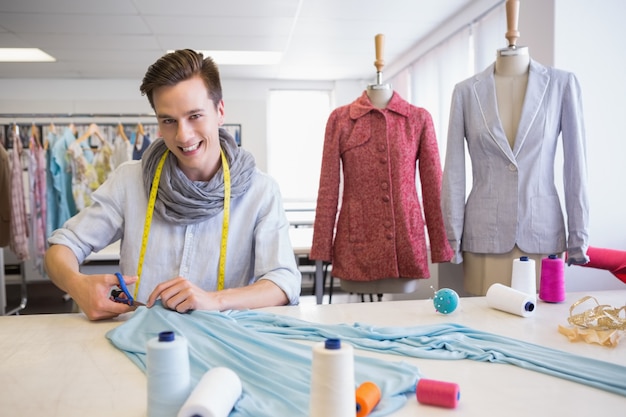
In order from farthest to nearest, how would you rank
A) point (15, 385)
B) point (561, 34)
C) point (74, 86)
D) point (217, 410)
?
point (74, 86)
point (561, 34)
point (15, 385)
point (217, 410)

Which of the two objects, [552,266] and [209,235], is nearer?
[552,266]

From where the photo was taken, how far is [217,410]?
2.75 ft

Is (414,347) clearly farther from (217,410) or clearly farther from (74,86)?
(74,86)

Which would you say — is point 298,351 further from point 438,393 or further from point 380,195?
point 380,195

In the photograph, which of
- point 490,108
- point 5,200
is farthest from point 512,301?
point 5,200

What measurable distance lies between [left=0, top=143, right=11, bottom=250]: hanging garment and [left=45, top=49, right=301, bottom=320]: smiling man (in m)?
3.61

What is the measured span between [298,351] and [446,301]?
0.55 metres

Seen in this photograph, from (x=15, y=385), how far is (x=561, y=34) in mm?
2924

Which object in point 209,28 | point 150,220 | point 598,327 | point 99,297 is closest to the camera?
point 598,327

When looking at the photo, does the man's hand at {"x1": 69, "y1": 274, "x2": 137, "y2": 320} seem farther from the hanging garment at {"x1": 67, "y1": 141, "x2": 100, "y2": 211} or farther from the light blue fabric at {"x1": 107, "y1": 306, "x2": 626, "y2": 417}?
the hanging garment at {"x1": 67, "y1": 141, "x2": 100, "y2": 211}

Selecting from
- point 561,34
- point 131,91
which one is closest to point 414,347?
point 561,34

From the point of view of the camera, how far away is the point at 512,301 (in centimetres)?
153

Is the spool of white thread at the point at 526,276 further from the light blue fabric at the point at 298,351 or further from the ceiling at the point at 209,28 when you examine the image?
the ceiling at the point at 209,28

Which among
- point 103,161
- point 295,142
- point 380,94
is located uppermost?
point 295,142
